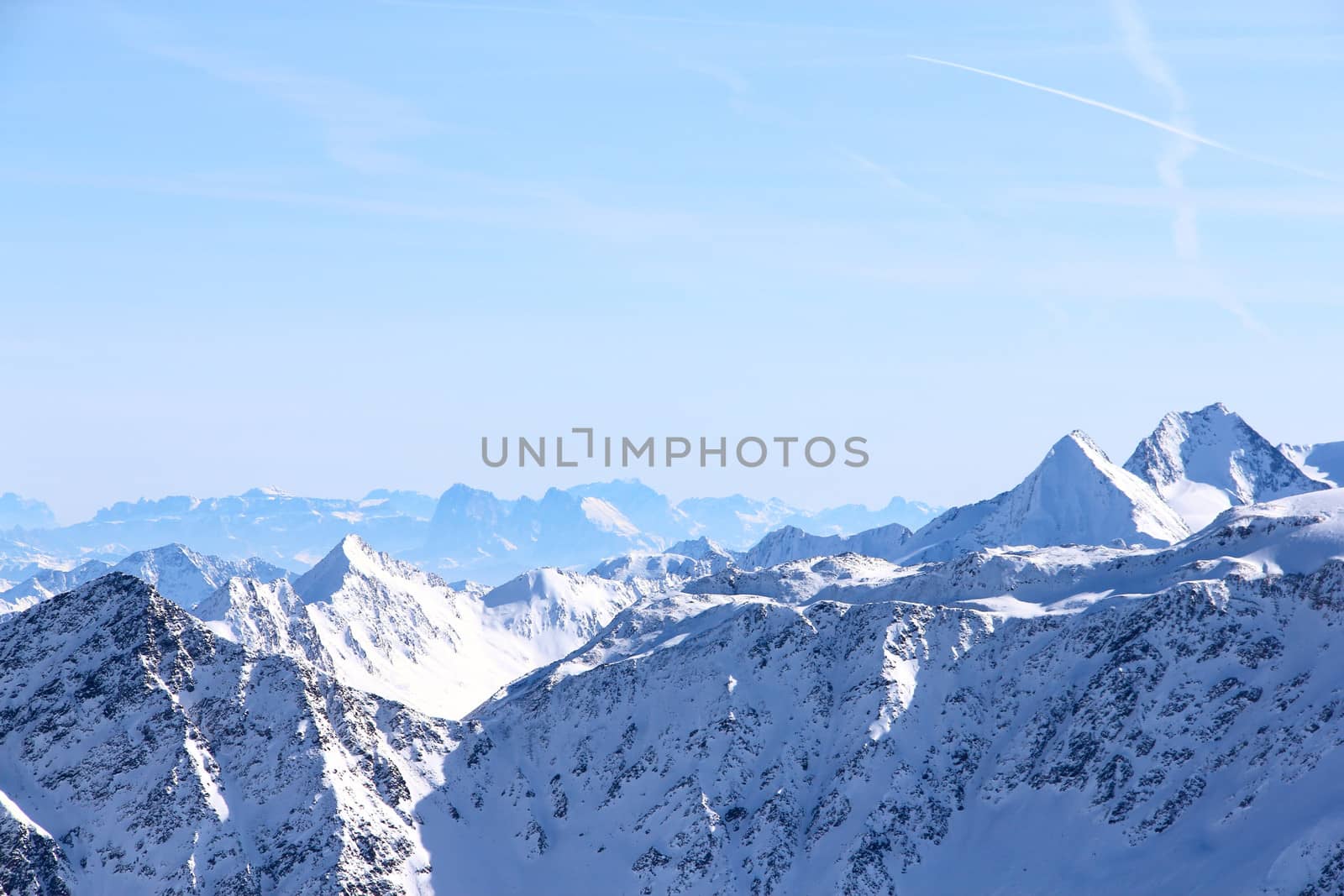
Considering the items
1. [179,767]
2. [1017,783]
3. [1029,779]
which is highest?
[179,767]

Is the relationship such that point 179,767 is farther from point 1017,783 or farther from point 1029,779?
point 1029,779

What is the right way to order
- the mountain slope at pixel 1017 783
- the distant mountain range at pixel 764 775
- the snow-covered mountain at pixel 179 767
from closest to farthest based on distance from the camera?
the mountain slope at pixel 1017 783, the distant mountain range at pixel 764 775, the snow-covered mountain at pixel 179 767

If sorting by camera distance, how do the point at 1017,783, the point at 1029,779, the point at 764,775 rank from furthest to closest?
the point at 764,775
the point at 1017,783
the point at 1029,779

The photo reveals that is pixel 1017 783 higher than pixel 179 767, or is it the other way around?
pixel 179 767

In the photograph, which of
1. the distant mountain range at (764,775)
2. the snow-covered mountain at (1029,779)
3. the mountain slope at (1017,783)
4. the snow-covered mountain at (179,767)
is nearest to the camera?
the mountain slope at (1017,783)

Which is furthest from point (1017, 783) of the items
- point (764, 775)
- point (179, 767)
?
point (179, 767)

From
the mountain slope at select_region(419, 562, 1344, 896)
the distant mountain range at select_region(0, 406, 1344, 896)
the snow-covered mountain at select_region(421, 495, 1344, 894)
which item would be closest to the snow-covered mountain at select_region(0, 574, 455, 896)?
the distant mountain range at select_region(0, 406, 1344, 896)

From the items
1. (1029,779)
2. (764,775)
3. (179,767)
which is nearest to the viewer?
(179,767)

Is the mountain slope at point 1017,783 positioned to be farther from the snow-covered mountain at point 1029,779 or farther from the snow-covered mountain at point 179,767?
the snow-covered mountain at point 179,767

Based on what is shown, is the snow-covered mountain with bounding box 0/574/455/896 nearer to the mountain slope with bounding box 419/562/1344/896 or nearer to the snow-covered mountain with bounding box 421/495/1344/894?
the mountain slope with bounding box 419/562/1344/896

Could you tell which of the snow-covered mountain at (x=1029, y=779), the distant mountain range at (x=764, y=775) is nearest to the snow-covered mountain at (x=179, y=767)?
the distant mountain range at (x=764, y=775)

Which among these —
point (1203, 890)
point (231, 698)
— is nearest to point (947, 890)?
point (1203, 890)
